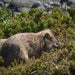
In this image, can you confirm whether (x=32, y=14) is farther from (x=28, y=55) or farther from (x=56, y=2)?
(x=56, y=2)

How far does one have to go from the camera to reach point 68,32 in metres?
7.01

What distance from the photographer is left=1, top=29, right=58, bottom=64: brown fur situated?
5.72m

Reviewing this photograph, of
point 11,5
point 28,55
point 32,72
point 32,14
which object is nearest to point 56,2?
point 11,5

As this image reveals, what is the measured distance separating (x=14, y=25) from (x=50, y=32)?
2.26 m

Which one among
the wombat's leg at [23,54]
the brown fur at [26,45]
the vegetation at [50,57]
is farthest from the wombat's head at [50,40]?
the wombat's leg at [23,54]

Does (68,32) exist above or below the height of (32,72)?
above

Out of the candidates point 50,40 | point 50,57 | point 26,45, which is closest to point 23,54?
point 26,45

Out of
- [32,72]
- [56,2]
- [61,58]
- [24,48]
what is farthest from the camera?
[56,2]

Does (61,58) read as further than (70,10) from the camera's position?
No

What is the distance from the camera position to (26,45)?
6.08 m

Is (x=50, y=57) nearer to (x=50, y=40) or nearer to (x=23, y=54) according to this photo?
(x=23, y=54)

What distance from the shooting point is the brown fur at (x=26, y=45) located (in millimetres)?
5723

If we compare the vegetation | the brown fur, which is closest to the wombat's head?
the brown fur

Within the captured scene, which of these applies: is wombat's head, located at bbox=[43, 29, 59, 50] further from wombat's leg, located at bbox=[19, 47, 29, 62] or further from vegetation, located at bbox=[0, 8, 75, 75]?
wombat's leg, located at bbox=[19, 47, 29, 62]
